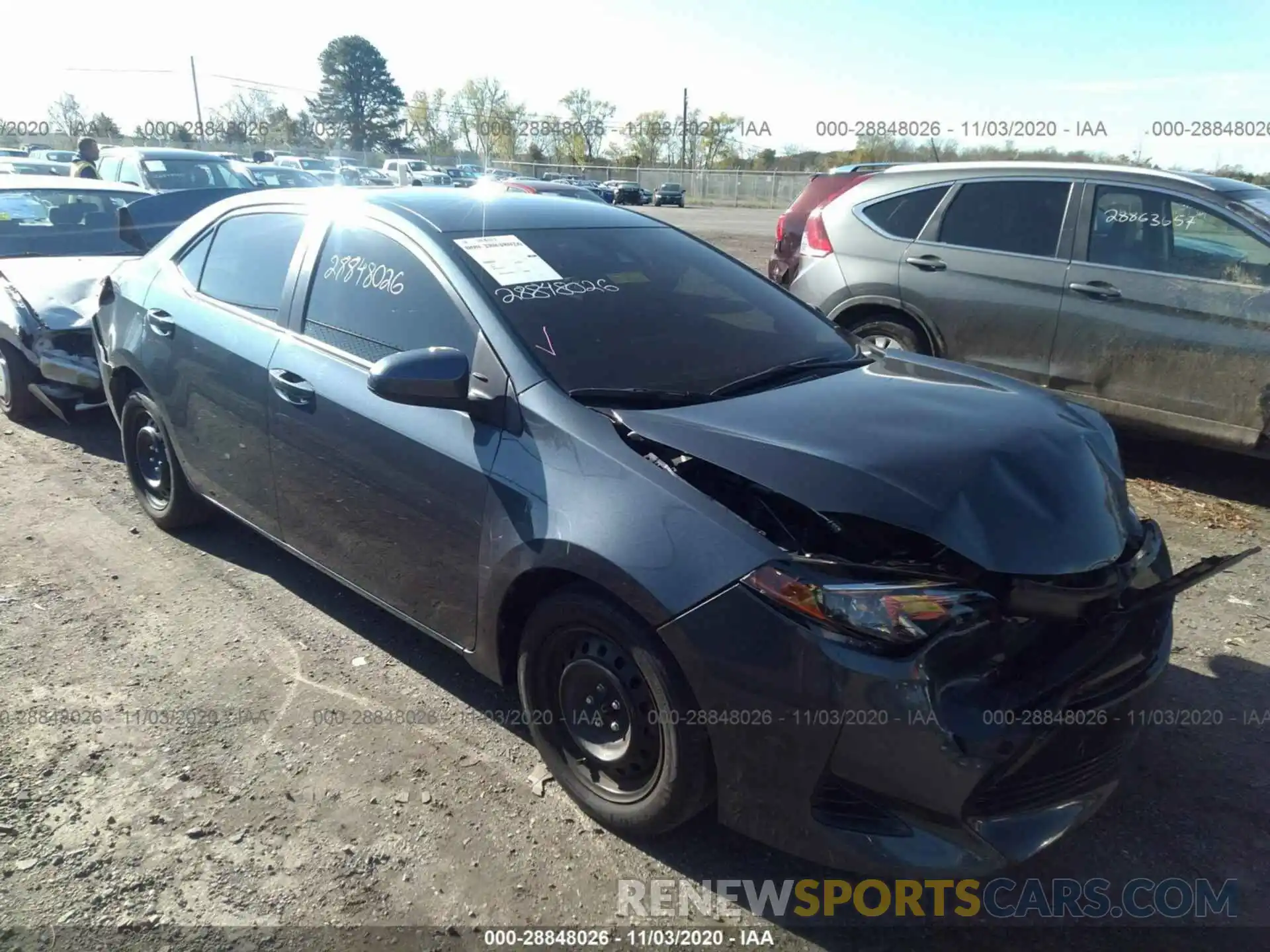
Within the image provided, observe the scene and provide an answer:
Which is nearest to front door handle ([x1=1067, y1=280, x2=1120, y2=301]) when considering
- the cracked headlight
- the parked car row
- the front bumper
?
the parked car row

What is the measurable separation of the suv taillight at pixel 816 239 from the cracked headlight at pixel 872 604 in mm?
4838

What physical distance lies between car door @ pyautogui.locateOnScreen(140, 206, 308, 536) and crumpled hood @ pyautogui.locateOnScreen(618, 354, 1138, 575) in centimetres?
184

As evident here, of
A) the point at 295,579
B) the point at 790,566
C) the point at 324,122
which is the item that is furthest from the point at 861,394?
the point at 324,122

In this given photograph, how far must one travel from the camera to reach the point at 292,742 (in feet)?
10.3

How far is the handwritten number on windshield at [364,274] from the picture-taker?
329 cm

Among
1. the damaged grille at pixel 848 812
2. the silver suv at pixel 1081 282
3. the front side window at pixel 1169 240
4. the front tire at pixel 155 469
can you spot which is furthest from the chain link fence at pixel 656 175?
the damaged grille at pixel 848 812

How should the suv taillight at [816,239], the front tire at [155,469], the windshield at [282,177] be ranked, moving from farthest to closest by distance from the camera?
the windshield at [282,177] < the suv taillight at [816,239] < the front tire at [155,469]

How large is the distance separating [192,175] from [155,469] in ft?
29.5

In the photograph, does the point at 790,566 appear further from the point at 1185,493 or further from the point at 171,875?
the point at 1185,493

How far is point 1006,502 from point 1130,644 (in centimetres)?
54

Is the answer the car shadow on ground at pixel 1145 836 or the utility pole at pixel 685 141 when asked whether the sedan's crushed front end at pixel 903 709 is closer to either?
the car shadow on ground at pixel 1145 836

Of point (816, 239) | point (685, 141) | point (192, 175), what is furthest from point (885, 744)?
point (685, 141)

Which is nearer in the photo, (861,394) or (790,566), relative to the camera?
(790,566)

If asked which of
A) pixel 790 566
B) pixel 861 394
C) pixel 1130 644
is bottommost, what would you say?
pixel 1130 644
